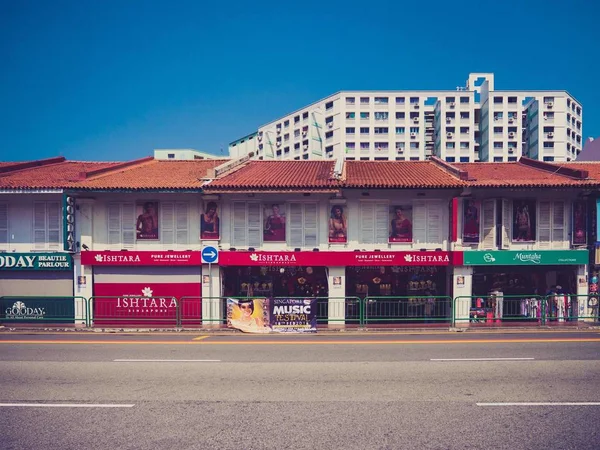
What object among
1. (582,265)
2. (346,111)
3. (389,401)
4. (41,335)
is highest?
(346,111)

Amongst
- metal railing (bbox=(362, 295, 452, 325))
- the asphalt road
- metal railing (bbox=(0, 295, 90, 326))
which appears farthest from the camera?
metal railing (bbox=(0, 295, 90, 326))

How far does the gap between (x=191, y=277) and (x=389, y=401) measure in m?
12.6

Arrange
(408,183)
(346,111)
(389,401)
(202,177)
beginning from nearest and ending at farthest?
(389,401)
(408,183)
(202,177)
(346,111)

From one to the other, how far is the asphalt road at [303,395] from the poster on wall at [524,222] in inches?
251

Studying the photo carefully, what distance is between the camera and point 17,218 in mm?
17828

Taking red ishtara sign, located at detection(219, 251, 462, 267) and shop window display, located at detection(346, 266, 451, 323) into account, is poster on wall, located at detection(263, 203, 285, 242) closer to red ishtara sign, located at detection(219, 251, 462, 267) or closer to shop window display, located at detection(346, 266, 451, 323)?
red ishtara sign, located at detection(219, 251, 462, 267)

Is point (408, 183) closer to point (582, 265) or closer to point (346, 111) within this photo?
point (582, 265)

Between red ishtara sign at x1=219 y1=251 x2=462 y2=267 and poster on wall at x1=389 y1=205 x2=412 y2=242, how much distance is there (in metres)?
0.86

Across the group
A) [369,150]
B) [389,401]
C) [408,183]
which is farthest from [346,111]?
[389,401]

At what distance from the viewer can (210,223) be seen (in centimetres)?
1759

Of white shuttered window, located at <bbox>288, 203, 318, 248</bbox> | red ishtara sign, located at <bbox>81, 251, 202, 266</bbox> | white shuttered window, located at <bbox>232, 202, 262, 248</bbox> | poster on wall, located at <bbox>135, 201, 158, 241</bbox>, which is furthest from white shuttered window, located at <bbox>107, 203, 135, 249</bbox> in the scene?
white shuttered window, located at <bbox>288, 203, 318, 248</bbox>

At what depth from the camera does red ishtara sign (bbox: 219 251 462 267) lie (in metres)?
17.3

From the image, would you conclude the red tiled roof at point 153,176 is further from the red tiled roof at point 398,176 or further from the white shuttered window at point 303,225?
the red tiled roof at point 398,176

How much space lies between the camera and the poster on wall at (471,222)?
685 inches
